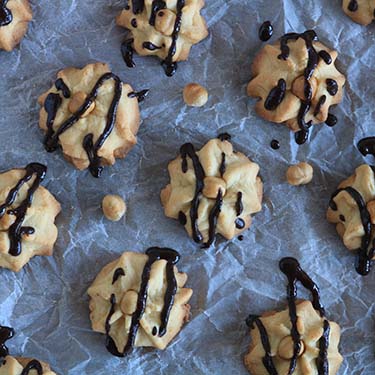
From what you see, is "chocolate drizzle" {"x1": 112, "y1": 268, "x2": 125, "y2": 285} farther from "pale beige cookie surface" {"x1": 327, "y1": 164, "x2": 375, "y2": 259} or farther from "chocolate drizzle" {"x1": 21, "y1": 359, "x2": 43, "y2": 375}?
"pale beige cookie surface" {"x1": 327, "y1": 164, "x2": 375, "y2": 259}

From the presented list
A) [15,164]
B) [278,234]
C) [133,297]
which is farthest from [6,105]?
[278,234]

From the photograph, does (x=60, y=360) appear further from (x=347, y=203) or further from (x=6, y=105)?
(x=347, y=203)

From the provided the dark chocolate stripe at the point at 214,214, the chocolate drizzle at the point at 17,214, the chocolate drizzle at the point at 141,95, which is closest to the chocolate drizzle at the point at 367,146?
the dark chocolate stripe at the point at 214,214

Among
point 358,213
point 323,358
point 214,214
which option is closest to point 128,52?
point 214,214

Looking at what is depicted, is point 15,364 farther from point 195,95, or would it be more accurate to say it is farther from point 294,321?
point 195,95

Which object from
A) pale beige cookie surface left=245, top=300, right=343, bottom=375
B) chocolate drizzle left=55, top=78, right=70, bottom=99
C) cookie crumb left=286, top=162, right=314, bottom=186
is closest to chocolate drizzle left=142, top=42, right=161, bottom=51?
chocolate drizzle left=55, top=78, right=70, bottom=99

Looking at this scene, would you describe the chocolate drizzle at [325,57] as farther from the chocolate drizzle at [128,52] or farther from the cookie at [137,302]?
the cookie at [137,302]

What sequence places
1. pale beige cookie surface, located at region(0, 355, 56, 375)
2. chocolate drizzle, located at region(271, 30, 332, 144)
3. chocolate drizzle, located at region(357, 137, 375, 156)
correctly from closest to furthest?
pale beige cookie surface, located at region(0, 355, 56, 375), chocolate drizzle, located at region(271, 30, 332, 144), chocolate drizzle, located at region(357, 137, 375, 156)
